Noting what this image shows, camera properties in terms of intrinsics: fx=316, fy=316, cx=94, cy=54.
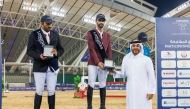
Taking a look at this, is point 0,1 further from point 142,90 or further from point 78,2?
point 142,90

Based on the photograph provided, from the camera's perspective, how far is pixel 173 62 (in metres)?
5.70

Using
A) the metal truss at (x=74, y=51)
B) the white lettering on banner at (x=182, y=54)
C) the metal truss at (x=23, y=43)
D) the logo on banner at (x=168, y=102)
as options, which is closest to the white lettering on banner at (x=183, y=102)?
the logo on banner at (x=168, y=102)

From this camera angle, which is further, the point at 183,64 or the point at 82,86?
the point at 82,86

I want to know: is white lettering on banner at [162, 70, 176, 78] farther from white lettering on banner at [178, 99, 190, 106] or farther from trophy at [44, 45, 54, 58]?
trophy at [44, 45, 54, 58]

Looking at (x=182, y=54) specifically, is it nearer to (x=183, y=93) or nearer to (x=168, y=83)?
(x=168, y=83)

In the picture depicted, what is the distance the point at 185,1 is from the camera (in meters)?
29.9

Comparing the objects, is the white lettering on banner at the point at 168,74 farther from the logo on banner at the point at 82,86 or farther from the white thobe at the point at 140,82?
the logo on banner at the point at 82,86

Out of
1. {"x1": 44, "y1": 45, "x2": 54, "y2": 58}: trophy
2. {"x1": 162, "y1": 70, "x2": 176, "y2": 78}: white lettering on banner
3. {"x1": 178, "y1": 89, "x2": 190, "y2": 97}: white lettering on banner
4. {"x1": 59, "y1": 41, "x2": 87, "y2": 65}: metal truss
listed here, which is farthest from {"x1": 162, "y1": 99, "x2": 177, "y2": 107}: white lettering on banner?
{"x1": 59, "y1": 41, "x2": 87, "y2": 65}: metal truss

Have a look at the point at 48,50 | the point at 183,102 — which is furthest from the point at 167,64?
the point at 48,50

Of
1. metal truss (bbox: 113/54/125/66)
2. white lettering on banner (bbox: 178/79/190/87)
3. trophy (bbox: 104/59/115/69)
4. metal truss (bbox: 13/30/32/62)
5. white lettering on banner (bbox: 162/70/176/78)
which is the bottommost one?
white lettering on banner (bbox: 178/79/190/87)

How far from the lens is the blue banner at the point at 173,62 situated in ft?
18.4

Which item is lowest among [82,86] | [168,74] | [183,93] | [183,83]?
[82,86]

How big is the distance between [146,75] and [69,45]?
36972 mm

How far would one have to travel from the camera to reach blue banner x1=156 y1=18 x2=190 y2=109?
5.62 metres
